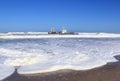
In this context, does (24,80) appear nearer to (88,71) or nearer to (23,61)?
(88,71)

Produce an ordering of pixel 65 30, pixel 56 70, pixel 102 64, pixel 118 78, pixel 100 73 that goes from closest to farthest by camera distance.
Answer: pixel 118 78 → pixel 100 73 → pixel 56 70 → pixel 102 64 → pixel 65 30

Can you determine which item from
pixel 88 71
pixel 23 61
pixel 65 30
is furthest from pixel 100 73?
pixel 65 30

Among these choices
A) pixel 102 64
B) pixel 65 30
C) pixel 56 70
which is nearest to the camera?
pixel 56 70

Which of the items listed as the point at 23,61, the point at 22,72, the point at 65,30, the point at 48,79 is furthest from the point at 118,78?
the point at 65,30

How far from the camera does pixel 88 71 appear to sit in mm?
7961

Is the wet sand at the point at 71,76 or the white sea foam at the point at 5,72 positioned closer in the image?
the wet sand at the point at 71,76

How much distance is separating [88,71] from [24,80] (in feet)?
8.02

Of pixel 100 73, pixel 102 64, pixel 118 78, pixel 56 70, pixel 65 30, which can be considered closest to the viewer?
pixel 118 78

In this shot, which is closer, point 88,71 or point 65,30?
point 88,71

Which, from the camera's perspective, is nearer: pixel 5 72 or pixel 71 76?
pixel 71 76

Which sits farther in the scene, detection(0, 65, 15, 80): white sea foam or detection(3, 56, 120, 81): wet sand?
detection(0, 65, 15, 80): white sea foam

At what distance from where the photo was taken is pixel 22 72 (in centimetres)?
789

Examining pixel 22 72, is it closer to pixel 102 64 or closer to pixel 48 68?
pixel 48 68

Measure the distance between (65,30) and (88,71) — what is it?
2582 inches
